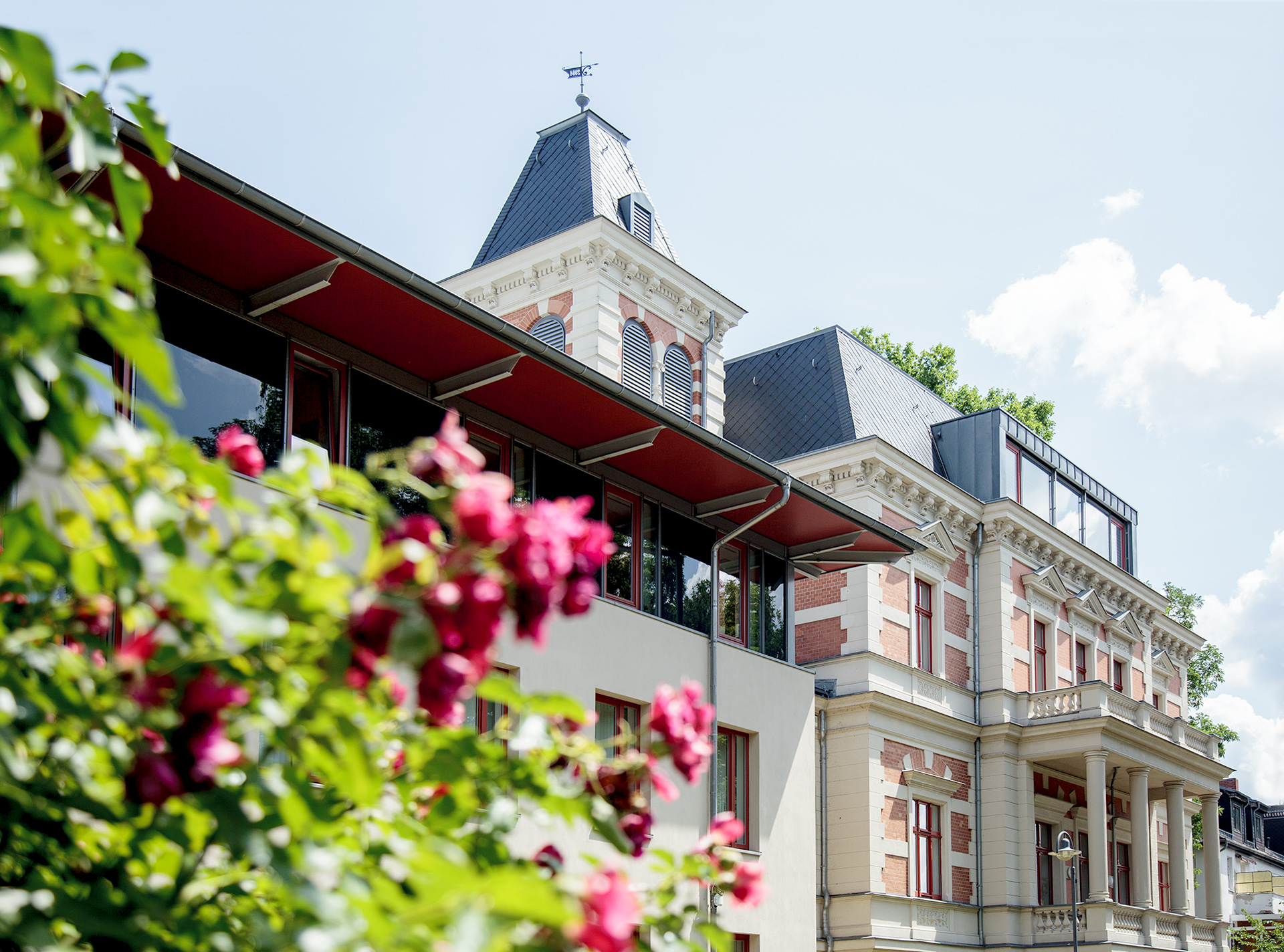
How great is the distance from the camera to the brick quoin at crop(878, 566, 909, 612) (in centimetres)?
2638

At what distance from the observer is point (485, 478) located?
2830 millimetres

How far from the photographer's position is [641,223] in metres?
29.4

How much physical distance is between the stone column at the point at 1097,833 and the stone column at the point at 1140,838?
4.70 feet

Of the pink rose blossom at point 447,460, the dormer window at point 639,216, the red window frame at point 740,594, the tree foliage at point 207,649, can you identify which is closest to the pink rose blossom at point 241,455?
the tree foliage at point 207,649

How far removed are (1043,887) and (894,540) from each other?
15169 mm

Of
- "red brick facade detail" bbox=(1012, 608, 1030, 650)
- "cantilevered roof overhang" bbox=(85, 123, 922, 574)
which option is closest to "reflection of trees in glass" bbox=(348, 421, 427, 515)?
"cantilevered roof overhang" bbox=(85, 123, 922, 574)

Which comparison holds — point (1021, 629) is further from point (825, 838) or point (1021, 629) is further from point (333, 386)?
point (333, 386)

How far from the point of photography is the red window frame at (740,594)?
52.1 ft

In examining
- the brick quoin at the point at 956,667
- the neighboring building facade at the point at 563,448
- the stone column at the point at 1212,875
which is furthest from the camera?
the stone column at the point at 1212,875

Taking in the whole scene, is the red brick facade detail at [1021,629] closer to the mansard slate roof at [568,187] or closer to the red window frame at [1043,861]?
the red window frame at [1043,861]

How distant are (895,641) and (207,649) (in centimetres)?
2464

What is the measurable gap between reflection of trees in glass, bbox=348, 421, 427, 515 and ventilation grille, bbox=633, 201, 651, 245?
17482 millimetres

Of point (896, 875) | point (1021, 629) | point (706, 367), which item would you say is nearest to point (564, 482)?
point (896, 875)

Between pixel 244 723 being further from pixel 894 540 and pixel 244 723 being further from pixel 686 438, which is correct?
pixel 894 540
